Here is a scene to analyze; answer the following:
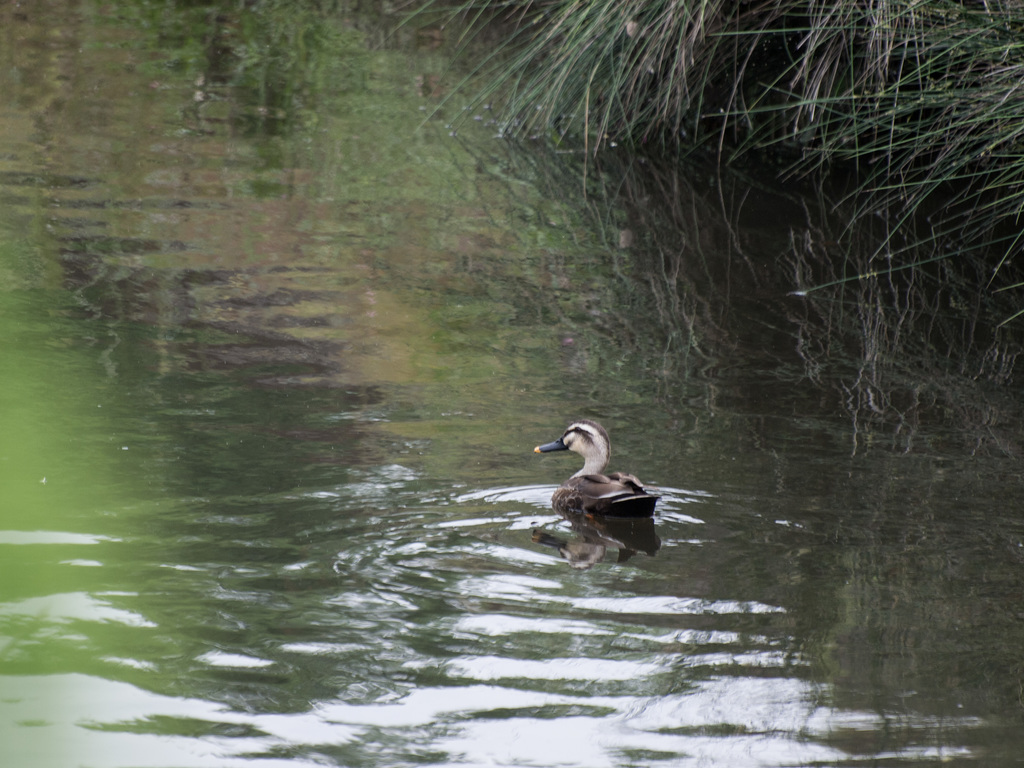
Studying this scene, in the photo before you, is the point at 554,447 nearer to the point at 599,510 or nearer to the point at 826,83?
the point at 599,510

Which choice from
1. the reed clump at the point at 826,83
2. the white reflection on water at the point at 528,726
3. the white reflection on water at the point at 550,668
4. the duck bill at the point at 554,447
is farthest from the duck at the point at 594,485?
the reed clump at the point at 826,83

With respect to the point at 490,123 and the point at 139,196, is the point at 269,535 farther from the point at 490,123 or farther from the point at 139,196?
the point at 490,123

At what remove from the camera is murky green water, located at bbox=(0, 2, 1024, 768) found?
325cm

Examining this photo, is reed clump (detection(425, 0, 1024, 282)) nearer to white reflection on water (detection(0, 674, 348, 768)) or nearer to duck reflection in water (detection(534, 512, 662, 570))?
duck reflection in water (detection(534, 512, 662, 570))

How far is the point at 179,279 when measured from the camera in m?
8.07

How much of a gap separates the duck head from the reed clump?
3.16 metres

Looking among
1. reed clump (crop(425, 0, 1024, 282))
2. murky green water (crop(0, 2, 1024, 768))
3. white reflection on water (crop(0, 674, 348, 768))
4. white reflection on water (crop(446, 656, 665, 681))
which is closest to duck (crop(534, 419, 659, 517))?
murky green water (crop(0, 2, 1024, 768))

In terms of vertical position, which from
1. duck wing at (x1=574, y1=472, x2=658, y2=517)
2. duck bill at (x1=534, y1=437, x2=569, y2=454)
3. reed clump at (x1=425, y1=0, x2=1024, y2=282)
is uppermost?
reed clump at (x1=425, y1=0, x2=1024, y2=282)

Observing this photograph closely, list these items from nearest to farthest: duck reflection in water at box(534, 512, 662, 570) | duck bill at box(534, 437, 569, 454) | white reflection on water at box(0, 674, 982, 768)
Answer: white reflection on water at box(0, 674, 982, 768) → duck reflection in water at box(534, 512, 662, 570) → duck bill at box(534, 437, 569, 454)

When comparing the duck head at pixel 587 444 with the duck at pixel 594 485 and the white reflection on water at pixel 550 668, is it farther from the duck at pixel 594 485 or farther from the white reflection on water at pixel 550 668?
the white reflection on water at pixel 550 668

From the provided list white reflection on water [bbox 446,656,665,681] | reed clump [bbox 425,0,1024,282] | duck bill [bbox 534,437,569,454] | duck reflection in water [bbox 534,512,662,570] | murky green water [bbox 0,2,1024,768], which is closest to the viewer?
murky green water [bbox 0,2,1024,768]

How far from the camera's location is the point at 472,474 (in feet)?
17.6

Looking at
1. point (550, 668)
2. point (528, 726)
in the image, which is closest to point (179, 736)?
point (528, 726)

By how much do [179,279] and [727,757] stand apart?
576 centimetres
